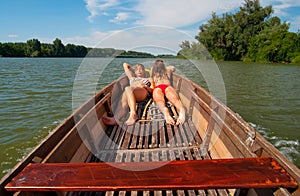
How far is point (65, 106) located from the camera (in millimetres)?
7898

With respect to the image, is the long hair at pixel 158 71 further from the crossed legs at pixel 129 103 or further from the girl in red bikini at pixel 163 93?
the crossed legs at pixel 129 103

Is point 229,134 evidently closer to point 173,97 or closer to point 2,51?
point 173,97

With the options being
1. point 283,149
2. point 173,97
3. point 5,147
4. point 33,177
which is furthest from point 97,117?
point 283,149

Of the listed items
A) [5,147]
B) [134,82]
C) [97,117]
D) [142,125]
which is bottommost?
[5,147]

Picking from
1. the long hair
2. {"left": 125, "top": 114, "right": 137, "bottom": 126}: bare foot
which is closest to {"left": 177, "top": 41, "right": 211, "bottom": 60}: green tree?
the long hair

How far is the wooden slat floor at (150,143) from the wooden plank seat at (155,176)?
77 cm

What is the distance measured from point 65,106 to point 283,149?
22.9 ft

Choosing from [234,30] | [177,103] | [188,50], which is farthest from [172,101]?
[234,30]

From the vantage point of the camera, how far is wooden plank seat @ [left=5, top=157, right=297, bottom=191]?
1.47m

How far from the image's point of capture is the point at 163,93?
4.17 m

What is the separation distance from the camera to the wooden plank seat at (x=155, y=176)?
147 centimetres

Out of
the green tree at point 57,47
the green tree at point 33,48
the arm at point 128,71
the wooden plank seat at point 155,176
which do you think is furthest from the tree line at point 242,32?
the green tree at point 33,48

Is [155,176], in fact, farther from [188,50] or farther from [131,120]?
[188,50]

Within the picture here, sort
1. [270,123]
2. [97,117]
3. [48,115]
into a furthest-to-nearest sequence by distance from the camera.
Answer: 1. [48,115]
2. [270,123]
3. [97,117]
